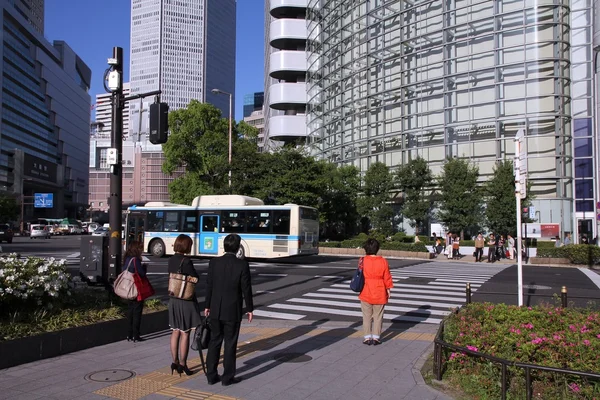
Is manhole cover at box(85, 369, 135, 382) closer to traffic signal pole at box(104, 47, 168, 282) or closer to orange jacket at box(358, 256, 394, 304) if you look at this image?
traffic signal pole at box(104, 47, 168, 282)

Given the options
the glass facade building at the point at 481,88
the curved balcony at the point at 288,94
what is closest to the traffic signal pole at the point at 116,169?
the glass facade building at the point at 481,88

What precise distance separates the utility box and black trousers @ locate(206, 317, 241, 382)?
4.39m

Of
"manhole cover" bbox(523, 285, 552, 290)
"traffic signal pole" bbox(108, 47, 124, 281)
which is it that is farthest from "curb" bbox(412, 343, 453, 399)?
"manhole cover" bbox(523, 285, 552, 290)

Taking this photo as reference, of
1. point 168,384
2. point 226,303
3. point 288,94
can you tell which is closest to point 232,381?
point 168,384

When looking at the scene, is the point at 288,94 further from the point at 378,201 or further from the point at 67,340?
the point at 67,340

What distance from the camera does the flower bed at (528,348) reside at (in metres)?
4.79

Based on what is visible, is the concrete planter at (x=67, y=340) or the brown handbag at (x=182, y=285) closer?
the brown handbag at (x=182, y=285)

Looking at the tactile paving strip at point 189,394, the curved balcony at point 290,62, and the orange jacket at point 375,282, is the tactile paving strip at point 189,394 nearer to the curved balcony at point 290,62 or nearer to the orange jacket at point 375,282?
the orange jacket at point 375,282

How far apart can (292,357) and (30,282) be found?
371 centimetres

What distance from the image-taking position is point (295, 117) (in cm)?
6178

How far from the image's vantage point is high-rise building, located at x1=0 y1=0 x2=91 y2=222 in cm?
9569

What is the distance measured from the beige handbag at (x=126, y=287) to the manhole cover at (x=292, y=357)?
7.56 ft

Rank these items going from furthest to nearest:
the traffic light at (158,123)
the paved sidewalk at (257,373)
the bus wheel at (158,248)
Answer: the bus wheel at (158,248) < the traffic light at (158,123) < the paved sidewalk at (257,373)

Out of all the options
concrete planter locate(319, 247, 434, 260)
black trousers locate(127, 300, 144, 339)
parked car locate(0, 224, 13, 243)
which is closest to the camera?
black trousers locate(127, 300, 144, 339)
